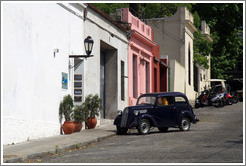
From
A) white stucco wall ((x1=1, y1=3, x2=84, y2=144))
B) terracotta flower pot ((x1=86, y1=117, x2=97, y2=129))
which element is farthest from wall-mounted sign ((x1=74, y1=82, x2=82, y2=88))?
terracotta flower pot ((x1=86, y1=117, x2=97, y2=129))

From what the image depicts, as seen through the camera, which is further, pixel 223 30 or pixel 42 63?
pixel 223 30

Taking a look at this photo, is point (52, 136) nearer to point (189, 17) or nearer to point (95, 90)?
point (95, 90)

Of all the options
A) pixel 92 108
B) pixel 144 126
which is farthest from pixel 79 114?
pixel 144 126

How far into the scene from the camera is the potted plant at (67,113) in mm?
19219

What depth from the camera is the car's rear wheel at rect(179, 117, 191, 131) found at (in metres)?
20.3

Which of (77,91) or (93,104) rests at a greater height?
(77,91)

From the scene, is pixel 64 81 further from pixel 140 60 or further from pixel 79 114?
pixel 140 60

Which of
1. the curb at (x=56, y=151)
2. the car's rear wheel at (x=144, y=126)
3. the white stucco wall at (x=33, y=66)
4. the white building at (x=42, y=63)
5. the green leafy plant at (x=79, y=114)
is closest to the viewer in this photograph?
the curb at (x=56, y=151)

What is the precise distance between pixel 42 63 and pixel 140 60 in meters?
14.8

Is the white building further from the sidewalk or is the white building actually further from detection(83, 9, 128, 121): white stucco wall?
the sidewalk

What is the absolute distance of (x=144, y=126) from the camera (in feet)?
63.5

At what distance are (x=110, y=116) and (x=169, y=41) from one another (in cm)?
1859

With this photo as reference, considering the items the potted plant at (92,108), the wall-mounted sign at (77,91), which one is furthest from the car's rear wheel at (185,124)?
the wall-mounted sign at (77,91)

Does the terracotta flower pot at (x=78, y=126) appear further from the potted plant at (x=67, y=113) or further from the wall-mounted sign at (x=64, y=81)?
the wall-mounted sign at (x=64, y=81)
